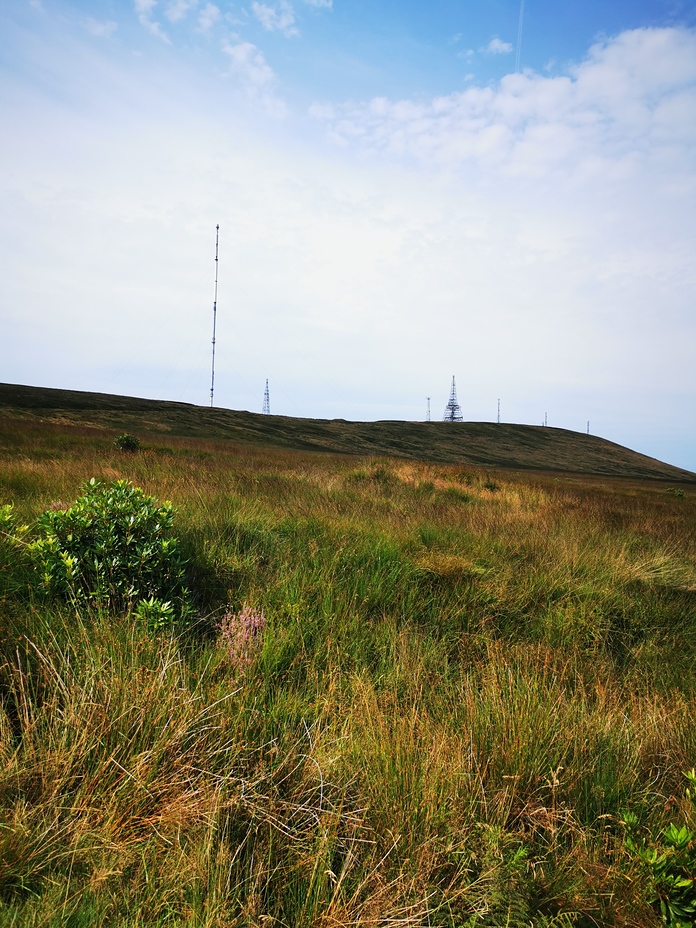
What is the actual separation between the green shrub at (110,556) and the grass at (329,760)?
196mm

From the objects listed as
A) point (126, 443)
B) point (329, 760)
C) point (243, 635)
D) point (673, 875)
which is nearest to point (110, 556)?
point (243, 635)

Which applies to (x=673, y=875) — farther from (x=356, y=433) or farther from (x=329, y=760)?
(x=356, y=433)

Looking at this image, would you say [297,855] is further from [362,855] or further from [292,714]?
[292,714]

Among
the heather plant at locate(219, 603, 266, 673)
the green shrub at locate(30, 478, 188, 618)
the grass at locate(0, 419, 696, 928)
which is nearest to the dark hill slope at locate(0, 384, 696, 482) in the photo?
the green shrub at locate(30, 478, 188, 618)

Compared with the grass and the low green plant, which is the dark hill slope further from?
the low green plant

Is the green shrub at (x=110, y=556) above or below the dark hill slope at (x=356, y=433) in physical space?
below

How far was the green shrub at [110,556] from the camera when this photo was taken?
11.0 ft

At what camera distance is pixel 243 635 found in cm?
313

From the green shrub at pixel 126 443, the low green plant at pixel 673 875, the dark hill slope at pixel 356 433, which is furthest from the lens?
the dark hill slope at pixel 356 433

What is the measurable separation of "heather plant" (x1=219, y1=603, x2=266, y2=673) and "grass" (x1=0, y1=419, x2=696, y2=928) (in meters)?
0.05

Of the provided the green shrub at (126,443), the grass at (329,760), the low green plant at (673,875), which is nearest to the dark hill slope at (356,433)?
the green shrub at (126,443)

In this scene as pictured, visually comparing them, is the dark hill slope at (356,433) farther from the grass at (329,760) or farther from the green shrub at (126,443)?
the grass at (329,760)

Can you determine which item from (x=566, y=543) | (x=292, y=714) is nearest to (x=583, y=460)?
(x=566, y=543)

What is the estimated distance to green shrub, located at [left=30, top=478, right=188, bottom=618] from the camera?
337cm
